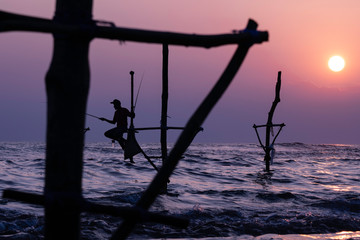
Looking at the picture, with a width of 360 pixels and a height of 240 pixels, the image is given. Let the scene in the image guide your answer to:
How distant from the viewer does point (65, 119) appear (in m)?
3.06

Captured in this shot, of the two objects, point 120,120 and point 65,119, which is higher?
point 65,119

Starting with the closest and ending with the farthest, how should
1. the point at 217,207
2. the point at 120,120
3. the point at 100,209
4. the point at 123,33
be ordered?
the point at 123,33 < the point at 100,209 < the point at 217,207 < the point at 120,120

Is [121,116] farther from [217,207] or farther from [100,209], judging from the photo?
[100,209]

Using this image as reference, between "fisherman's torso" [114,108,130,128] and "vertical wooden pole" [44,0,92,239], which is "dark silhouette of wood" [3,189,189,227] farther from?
"fisherman's torso" [114,108,130,128]

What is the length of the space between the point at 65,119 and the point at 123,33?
0.73 metres

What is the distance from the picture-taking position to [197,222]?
36.0ft

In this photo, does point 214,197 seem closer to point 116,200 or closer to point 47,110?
point 116,200

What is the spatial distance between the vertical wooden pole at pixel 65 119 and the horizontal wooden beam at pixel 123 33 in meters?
0.07

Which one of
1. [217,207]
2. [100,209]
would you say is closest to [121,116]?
[217,207]

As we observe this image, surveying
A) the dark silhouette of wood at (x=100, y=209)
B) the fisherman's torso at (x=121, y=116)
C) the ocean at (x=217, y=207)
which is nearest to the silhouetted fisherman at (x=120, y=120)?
the fisherman's torso at (x=121, y=116)

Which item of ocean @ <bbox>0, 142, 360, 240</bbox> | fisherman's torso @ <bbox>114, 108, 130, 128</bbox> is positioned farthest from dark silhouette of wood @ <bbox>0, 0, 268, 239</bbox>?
fisherman's torso @ <bbox>114, 108, 130, 128</bbox>

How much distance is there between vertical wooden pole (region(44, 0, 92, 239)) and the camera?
3057mm

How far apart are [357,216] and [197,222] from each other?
495 cm

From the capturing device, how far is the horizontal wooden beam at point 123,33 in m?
2.94
